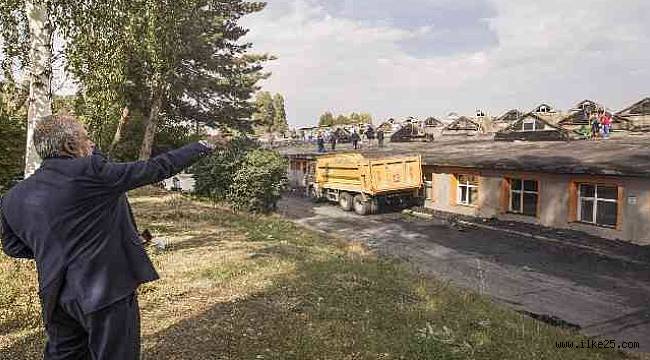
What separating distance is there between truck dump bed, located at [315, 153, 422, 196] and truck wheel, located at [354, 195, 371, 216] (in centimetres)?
40

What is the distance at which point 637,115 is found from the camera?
31.8m

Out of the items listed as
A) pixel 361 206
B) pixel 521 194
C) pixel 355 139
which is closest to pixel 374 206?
pixel 361 206

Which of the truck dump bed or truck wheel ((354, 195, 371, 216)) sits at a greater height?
the truck dump bed

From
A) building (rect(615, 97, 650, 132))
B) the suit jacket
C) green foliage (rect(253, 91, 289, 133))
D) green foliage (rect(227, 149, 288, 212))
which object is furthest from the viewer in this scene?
green foliage (rect(253, 91, 289, 133))

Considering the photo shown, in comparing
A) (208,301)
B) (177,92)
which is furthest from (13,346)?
(177,92)

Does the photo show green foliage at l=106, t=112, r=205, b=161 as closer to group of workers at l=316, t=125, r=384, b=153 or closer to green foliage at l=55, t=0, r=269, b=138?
green foliage at l=55, t=0, r=269, b=138

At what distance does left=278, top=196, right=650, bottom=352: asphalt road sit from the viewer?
10477 mm

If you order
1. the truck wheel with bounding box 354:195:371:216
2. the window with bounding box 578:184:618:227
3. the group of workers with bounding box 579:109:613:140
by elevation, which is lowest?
the truck wheel with bounding box 354:195:371:216

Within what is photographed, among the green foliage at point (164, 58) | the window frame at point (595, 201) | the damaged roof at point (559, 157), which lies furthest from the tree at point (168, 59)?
the window frame at point (595, 201)

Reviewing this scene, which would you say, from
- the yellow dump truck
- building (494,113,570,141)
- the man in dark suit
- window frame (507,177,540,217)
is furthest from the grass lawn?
building (494,113,570,141)

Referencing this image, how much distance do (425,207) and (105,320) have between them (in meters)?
23.2

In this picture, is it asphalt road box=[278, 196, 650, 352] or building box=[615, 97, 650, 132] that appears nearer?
asphalt road box=[278, 196, 650, 352]

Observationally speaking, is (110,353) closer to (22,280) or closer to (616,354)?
(22,280)

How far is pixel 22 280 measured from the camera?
24.4ft
